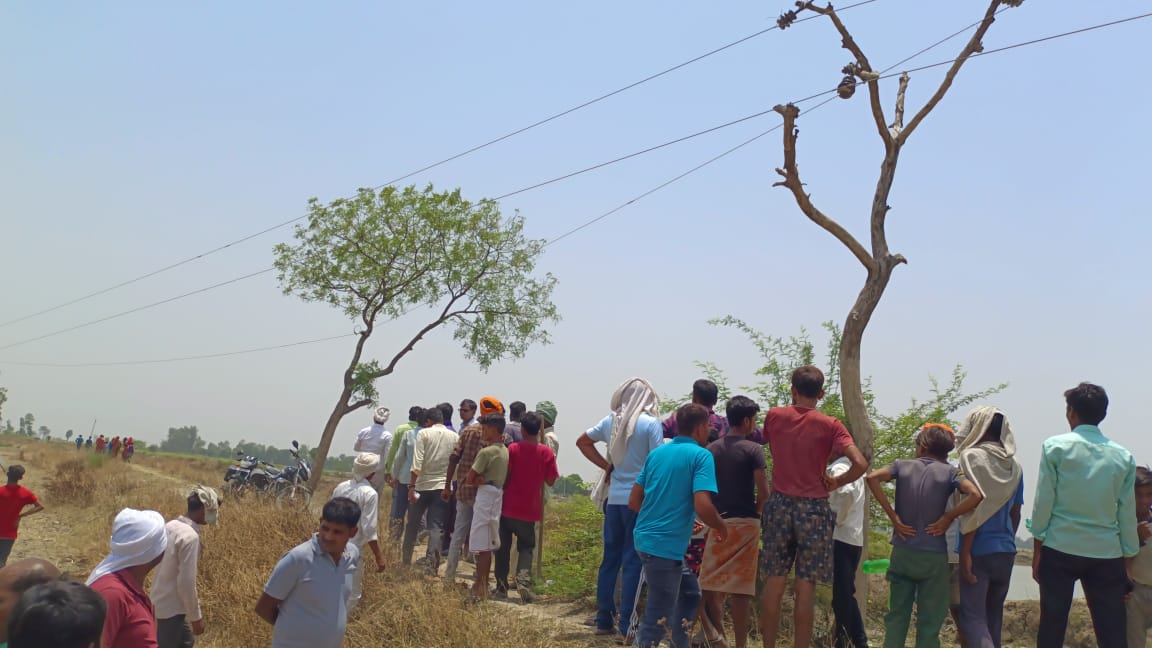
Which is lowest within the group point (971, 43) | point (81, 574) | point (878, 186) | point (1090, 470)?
point (81, 574)

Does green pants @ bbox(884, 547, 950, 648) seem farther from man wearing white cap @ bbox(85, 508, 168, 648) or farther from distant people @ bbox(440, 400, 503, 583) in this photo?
man wearing white cap @ bbox(85, 508, 168, 648)

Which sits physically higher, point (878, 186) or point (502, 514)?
point (878, 186)

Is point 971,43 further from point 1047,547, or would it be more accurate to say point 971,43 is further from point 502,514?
point 502,514

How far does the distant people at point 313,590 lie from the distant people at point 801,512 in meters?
2.81

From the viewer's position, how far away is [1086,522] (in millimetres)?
5973

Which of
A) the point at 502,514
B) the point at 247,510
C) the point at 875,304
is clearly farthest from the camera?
the point at 247,510

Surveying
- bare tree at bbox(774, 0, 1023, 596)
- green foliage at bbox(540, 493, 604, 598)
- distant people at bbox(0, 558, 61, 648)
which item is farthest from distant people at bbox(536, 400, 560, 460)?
distant people at bbox(0, 558, 61, 648)

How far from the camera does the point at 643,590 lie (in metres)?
8.59

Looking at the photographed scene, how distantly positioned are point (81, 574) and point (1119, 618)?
39.6 ft

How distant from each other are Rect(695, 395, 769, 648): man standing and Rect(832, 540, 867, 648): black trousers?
2.33 ft

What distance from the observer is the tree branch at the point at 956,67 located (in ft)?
27.9

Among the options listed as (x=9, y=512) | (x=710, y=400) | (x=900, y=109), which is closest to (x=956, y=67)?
(x=900, y=109)

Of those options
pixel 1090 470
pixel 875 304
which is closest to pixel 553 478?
pixel 875 304

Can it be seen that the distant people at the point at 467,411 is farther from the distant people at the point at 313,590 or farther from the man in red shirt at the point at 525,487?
the distant people at the point at 313,590
